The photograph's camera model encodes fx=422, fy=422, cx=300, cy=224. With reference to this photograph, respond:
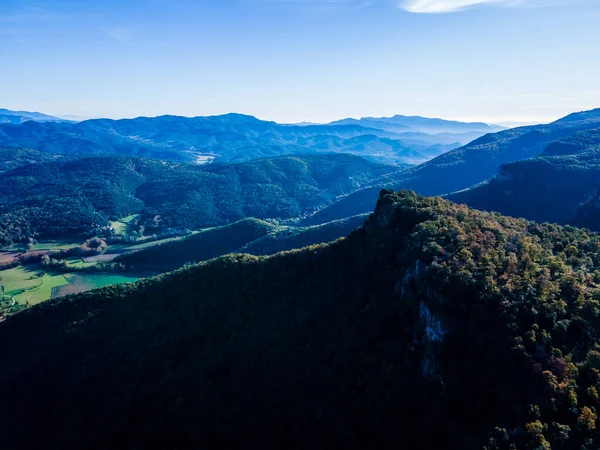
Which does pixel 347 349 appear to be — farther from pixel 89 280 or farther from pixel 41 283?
pixel 41 283

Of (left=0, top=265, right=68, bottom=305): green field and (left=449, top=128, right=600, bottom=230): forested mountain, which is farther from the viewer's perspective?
(left=0, top=265, right=68, bottom=305): green field

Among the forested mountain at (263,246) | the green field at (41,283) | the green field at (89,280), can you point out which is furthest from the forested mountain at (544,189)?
the green field at (41,283)

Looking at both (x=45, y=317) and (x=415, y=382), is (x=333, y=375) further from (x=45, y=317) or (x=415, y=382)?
(x=45, y=317)

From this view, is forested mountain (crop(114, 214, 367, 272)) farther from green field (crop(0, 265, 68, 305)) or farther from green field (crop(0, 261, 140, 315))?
green field (crop(0, 265, 68, 305))

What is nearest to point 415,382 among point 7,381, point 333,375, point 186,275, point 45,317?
point 333,375

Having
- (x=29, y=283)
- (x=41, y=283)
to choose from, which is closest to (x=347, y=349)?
(x=41, y=283)

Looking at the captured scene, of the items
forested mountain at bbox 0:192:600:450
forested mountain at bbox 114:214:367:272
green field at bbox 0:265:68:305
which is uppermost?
forested mountain at bbox 0:192:600:450

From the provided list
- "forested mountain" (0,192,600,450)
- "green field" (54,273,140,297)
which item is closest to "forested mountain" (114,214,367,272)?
"green field" (54,273,140,297)
